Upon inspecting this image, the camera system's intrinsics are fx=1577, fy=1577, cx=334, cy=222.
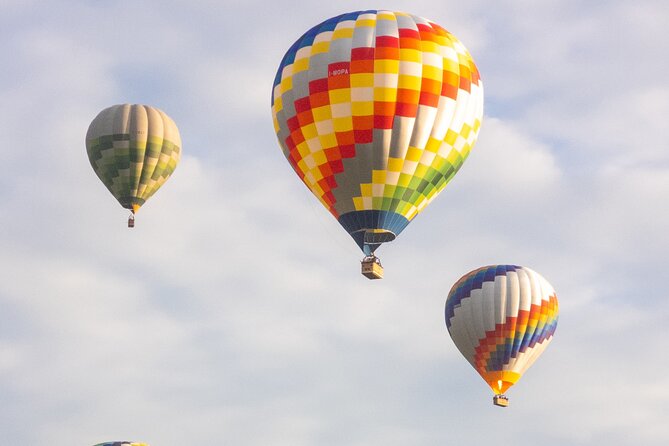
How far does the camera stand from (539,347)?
5906 centimetres

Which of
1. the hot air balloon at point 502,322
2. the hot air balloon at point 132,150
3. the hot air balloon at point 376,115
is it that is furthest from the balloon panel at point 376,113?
the hot air balloon at point 132,150

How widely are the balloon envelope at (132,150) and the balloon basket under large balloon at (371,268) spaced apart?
1950cm

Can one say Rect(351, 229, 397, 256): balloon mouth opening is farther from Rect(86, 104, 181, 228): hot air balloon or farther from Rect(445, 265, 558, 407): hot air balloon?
Rect(86, 104, 181, 228): hot air balloon

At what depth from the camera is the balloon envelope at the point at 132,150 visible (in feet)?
202

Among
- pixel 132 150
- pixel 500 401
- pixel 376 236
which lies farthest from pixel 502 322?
pixel 132 150

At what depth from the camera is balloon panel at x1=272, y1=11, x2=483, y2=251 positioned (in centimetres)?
4409

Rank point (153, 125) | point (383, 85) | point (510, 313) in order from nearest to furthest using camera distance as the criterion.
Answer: point (383, 85), point (510, 313), point (153, 125)

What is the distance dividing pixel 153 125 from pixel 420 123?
2023 cm

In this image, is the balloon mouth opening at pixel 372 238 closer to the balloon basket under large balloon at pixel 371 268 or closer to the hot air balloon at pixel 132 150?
the balloon basket under large balloon at pixel 371 268

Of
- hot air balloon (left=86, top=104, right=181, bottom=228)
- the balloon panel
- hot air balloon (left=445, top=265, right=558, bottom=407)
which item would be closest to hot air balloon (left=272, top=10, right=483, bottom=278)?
the balloon panel

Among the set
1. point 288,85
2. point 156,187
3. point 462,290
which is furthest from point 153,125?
point 288,85

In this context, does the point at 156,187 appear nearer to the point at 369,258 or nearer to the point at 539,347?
the point at 539,347

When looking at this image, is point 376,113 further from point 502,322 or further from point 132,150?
point 132,150

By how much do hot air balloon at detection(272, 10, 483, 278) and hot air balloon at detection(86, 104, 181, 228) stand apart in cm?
1716
